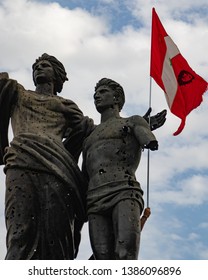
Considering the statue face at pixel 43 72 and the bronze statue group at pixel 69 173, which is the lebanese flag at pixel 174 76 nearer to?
the bronze statue group at pixel 69 173

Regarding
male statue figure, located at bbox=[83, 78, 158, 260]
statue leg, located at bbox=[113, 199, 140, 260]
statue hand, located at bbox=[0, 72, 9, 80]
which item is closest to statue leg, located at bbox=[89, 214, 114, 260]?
male statue figure, located at bbox=[83, 78, 158, 260]

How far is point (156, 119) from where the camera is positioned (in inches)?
618

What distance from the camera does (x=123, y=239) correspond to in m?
13.8

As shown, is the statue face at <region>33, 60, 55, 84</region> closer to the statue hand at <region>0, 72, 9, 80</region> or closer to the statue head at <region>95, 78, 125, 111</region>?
the statue hand at <region>0, 72, 9, 80</region>

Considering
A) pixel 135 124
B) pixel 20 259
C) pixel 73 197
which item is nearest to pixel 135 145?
pixel 135 124

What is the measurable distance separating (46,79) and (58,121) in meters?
0.89

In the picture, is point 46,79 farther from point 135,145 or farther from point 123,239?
point 123,239

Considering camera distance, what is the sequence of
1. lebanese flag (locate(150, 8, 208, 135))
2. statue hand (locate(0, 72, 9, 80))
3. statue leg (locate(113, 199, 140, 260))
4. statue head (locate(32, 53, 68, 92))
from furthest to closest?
lebanese flag (locate(150, 8, 208, 135))
statue head (locate(32, 53, 68, 92))
statue hand (locate(0, 72, 9, 80))
statue leg (locate(113, 199, 140, 260))

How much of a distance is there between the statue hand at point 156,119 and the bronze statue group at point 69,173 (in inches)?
0.7

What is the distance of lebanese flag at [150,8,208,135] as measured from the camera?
58.1 feet

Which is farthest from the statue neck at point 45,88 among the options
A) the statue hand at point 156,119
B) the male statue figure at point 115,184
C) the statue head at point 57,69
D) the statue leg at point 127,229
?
the statue leg at point 127,229

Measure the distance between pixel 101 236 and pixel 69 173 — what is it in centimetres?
115

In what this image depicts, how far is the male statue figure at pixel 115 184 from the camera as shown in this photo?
549 inches

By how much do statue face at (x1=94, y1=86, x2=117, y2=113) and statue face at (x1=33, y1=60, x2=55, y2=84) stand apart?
0.90m
